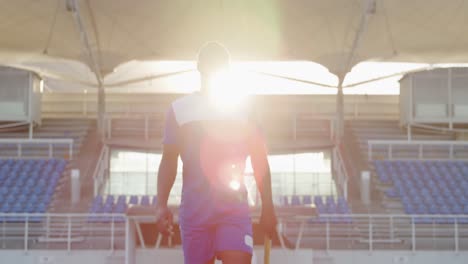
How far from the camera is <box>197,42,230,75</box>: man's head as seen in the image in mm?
3158

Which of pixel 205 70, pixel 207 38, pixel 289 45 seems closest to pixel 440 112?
pixel 289 45

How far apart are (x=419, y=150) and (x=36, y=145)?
1150cm

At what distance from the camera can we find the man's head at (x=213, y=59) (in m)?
3.16

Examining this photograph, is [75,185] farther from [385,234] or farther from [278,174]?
[385,234]

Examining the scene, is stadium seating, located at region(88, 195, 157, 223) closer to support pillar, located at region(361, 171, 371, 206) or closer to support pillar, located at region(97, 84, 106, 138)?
support pillar, located at region(97, 84, 106, 138)

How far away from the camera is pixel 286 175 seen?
23547 millimetres

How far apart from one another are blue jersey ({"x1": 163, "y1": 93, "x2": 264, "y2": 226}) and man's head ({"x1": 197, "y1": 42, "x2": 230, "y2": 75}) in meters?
0.13

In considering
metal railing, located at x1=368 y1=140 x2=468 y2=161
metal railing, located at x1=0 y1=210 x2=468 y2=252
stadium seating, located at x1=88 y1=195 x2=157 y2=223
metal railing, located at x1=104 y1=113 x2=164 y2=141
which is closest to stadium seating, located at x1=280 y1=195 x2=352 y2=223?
metal railing, located at x1=0 y1=210 x2=468 y2=252

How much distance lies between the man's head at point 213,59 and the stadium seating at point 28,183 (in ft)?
46.0

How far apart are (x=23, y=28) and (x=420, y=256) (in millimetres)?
14290

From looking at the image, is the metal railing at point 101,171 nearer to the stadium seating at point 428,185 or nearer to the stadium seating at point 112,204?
the stadium seating at point 112,204

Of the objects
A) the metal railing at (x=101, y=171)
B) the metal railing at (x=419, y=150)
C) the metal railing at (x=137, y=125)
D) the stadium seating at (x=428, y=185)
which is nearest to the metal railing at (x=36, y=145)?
the metal railing at (x=101, y=171)

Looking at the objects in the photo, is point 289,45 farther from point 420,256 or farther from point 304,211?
point 304,211

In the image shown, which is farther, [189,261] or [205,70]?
[205,70]
